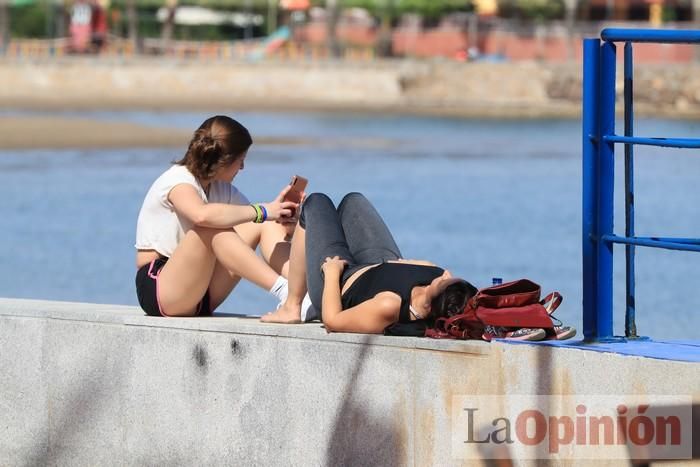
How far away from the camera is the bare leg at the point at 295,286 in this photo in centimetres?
525

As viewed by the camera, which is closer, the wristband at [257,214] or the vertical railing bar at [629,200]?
the vertical railing bar at [629,200]

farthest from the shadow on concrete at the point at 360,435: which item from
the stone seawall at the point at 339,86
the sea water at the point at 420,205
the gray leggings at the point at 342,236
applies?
the stone seawall at the point at 339,86

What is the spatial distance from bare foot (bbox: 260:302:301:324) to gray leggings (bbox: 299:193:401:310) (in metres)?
0.07

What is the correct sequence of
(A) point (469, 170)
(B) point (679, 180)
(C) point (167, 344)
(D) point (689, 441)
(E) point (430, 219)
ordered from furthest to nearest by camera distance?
(A) point (469, 170)
(B) point (679, 180)
(E) point (430, 219)
(C) point (167, 344)
(D) point (689, 441)

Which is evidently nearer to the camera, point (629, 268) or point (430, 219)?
point (629, 268)

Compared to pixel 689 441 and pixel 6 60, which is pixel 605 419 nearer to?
pixel 689 441

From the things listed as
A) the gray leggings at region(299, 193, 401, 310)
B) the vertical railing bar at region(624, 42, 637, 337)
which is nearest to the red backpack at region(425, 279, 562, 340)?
the vertical railing bar at region(624, 42, 637, 337)

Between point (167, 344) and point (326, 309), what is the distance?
590 millimetres

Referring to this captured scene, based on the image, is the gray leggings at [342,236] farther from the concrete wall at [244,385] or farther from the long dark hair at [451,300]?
the long dark hair at [451,300]

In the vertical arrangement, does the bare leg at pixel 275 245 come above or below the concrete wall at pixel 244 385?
above

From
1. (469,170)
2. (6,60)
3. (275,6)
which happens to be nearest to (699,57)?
(275,6)

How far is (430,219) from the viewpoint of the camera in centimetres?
1916

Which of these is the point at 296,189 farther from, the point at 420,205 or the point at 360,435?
the point at 420,205

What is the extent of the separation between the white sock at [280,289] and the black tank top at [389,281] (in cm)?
51
